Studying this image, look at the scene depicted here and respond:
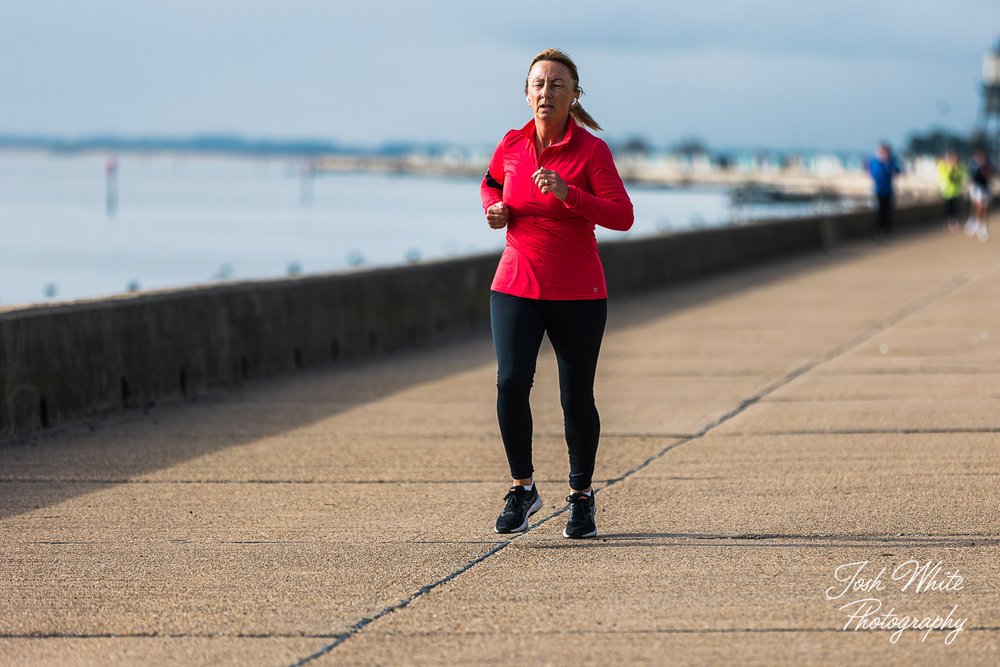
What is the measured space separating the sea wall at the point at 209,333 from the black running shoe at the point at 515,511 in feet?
12.8

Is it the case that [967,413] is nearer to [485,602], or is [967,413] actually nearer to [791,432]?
[791,432]

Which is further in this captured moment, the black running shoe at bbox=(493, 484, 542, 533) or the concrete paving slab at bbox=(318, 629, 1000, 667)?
the black running shoe at bbox=(493, 484, 542, 533)

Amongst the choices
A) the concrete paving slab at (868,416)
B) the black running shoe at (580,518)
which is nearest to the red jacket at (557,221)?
the black running shoe at (580,518)

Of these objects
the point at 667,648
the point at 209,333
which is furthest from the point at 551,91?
the point at 209,333

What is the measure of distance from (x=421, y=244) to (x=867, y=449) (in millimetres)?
64585

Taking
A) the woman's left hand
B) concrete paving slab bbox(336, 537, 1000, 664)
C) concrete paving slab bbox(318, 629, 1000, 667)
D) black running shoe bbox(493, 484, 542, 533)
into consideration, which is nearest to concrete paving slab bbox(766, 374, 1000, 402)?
black running shoe bbox(493, 484, 542, 533)

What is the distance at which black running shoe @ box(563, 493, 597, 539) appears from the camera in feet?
22.4

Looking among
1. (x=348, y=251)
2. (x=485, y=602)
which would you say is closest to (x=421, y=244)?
(x=348, y=251)

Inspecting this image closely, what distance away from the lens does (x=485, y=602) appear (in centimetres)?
575

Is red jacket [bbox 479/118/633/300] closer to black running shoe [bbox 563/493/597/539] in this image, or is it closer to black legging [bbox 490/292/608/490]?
black legging [bbox 490/292/608/490]

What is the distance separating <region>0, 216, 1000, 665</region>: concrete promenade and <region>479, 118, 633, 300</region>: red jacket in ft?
3.39

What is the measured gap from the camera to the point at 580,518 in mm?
6840

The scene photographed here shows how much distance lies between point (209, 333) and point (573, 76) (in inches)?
238

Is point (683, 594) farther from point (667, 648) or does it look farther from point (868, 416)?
point (868, 416)
